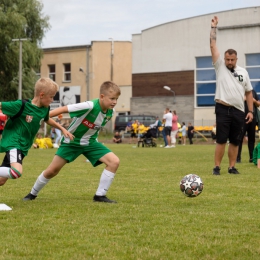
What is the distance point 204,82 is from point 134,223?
48787 mm

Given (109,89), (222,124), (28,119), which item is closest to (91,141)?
(109,89)

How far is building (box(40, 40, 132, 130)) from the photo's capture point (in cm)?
6287

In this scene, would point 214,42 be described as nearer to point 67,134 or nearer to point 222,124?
point 222,124

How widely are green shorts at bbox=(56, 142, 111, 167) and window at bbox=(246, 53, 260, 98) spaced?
45.1 metres

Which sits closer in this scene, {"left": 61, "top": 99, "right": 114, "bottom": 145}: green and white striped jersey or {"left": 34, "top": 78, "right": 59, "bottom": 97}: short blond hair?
{"left": 34, "top": 78, "right": 59, "bottom": 97}: short blond hair

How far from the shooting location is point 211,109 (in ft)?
175

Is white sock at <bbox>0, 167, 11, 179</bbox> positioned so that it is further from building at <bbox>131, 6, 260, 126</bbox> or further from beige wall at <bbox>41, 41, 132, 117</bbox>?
beige wall at <bbox>41, 41, 132, 117</bbox>

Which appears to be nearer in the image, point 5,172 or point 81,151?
point 5,172

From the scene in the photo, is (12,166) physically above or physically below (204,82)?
below

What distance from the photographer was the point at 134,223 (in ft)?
20.3

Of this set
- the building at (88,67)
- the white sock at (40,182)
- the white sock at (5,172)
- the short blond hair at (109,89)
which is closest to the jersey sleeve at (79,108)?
the short blond hair at (109,89)

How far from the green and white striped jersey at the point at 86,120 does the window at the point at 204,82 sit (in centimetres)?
4603

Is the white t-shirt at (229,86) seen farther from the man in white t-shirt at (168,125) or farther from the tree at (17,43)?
the tree at (17,43)

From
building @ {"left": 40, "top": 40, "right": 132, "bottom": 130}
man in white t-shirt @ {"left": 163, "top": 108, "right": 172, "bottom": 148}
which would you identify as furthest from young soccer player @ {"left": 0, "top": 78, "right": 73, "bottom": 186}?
building @ {"left": 40, "top": 40, "right": 132, "bottom": 130}
